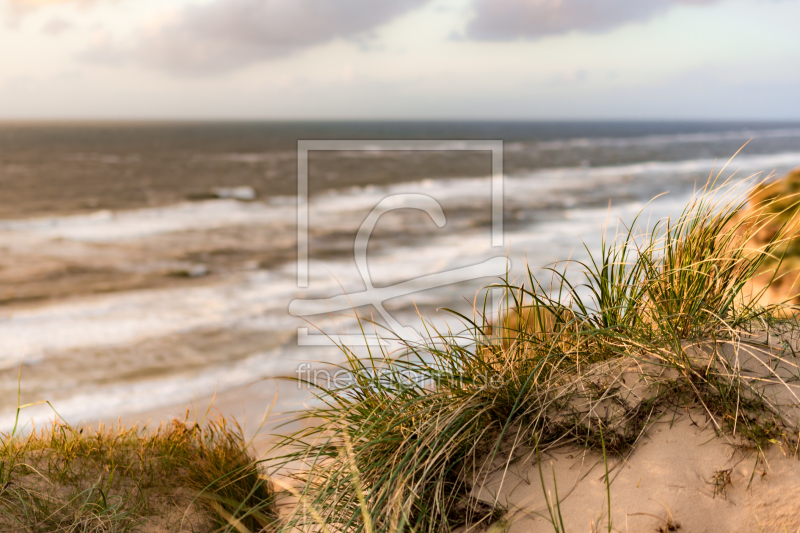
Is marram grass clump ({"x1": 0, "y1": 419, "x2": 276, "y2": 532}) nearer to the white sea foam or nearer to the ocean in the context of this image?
the ocean

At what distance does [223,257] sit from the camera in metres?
14.8

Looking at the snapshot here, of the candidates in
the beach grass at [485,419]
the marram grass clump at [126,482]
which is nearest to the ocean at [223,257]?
the beach grass at [485,419]

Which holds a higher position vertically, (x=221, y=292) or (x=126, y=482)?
(x=126, y=482)

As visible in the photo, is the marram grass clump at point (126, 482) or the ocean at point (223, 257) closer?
the marram grass clump at point (126, 482)

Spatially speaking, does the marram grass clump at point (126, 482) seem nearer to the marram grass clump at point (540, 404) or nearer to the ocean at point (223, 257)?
the marram grass clump at point (540, 404)

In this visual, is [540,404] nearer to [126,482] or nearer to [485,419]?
[485,419]

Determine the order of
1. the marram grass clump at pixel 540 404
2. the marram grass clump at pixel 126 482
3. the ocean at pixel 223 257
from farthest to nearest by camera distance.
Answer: the ocean at pixel 223 257 < the marram grass clump at pixel 126 482 < the marram grass clump at pixel 540 404

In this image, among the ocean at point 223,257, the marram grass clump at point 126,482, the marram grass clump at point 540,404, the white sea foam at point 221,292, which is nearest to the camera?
the marram grass clump at point 540,404

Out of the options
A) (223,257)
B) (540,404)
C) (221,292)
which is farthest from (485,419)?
(223,257)

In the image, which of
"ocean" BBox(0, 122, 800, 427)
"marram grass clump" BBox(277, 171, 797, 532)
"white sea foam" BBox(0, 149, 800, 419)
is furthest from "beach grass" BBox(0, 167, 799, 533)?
"white sea foam" BBox(0, 149, 800, 419)

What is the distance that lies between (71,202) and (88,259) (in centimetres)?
1533

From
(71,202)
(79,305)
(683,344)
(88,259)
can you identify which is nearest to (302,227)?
(88,259)

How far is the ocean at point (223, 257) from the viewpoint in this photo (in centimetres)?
745

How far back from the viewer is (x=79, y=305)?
1070 centimetres
